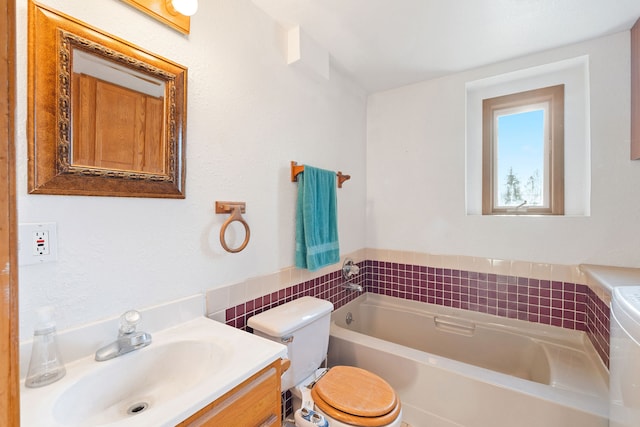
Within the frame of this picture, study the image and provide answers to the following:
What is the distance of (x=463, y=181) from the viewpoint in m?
2.06

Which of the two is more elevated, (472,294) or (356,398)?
(472,294)

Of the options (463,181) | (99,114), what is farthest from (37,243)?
(463,181)

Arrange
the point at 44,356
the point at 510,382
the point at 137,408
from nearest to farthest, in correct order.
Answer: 1. the point at 44,356
2. the point at 137,408
3. the point at 510,382

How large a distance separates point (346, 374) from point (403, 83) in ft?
7.09

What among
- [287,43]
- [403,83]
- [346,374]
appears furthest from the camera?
[403,83]

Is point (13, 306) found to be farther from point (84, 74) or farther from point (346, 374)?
point (346, 374)

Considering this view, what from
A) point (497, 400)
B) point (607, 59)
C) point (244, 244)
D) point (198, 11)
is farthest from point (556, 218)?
point (198, 11)

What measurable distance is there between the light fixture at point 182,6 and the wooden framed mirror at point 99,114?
189mm

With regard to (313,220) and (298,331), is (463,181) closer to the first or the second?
(313,220)

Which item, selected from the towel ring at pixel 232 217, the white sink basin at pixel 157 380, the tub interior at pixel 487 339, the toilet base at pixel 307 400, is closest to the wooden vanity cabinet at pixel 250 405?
the white sink basin at pixel 157 380

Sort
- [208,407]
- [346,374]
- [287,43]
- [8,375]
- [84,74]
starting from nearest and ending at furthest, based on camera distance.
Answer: [8,375] < [208,407] < [84,74] < [346,374] < [287,43]

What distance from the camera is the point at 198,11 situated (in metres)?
1.15

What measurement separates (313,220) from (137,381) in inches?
42.3

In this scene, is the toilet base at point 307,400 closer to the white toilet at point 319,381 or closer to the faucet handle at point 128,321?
the white toilet at point 319,381
